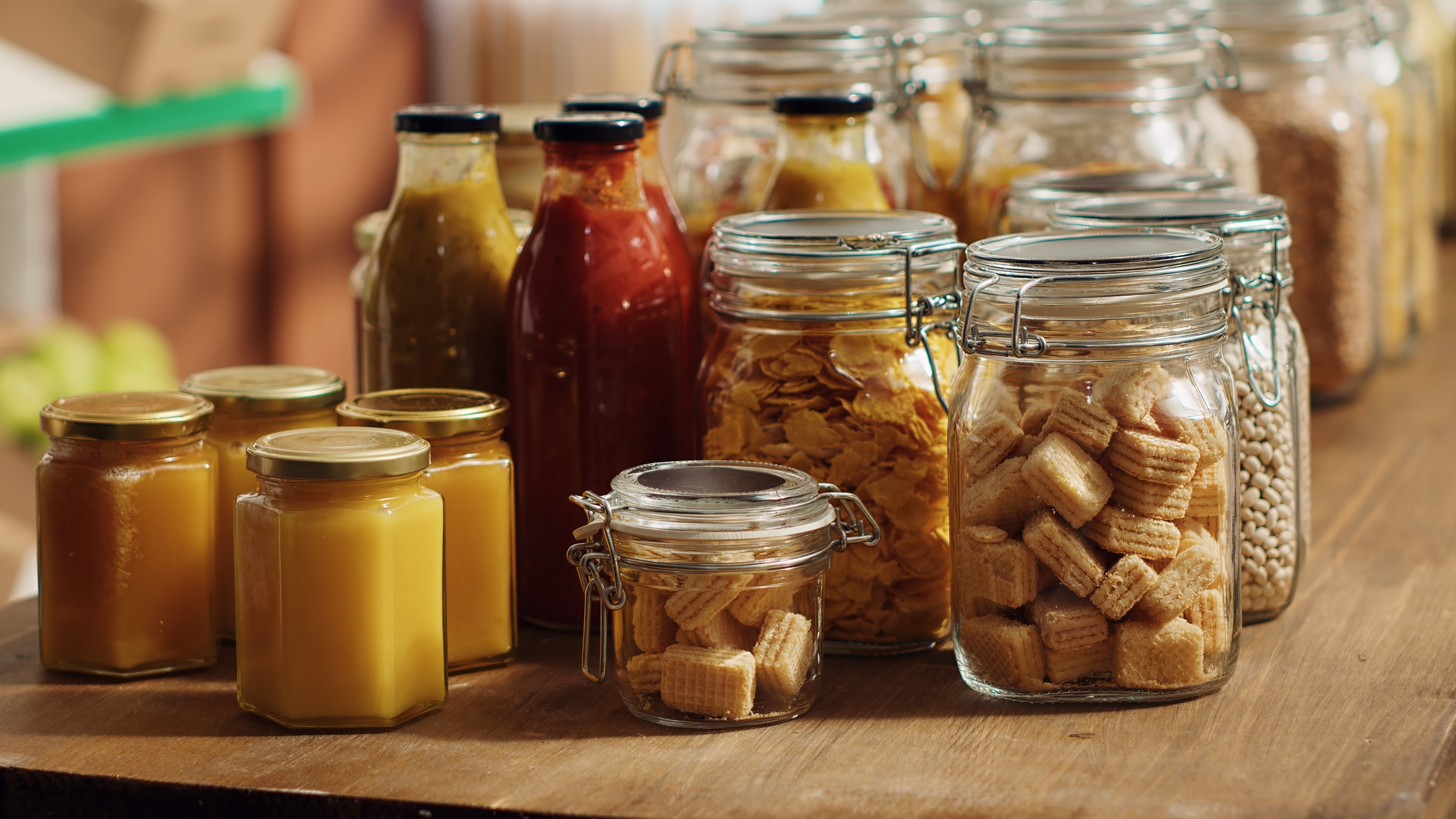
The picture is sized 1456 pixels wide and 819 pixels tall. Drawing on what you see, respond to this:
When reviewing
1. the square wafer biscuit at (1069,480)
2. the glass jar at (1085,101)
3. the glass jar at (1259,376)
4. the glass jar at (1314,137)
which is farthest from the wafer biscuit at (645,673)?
the glass jar at (1314,137)

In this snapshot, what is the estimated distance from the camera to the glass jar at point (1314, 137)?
1498mm

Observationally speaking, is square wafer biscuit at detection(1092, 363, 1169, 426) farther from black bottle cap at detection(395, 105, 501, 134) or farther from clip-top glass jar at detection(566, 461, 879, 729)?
black bottle cap at detection(395, 105, 501, 134)

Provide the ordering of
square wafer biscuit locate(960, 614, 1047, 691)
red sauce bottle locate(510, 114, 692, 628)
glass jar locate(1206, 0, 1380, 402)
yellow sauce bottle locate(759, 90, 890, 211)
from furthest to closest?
glass jar locate(1206, 0, 1380, 402)
yellow sauce bottle locate(759, 90, 890, 211)
red sauce bottle locate(510, 114, 692, 628)
square wafer biscuit locate(960, 614, 1047, 691)

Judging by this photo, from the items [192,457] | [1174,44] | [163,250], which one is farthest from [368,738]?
[163,250]

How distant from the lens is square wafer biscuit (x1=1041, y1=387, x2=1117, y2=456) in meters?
0.80

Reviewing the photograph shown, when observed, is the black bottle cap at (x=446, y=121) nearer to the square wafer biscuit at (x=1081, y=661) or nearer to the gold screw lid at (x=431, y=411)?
the gold screw lid at (x=431, y=411)

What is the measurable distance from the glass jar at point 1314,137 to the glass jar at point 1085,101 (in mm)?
275

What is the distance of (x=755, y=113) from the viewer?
1212 mm

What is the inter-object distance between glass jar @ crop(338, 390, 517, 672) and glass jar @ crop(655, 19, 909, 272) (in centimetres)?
32

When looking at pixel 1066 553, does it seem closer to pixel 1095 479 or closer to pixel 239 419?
pixel 1095 479

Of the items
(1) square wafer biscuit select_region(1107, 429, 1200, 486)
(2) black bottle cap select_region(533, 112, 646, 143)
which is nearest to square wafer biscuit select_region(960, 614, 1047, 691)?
(1) square wafer biscuit select_region(1107, 429, 1200, 486)

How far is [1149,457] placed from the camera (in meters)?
0.80

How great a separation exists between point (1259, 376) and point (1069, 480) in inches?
9.8

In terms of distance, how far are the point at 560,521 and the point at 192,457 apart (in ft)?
0.74
